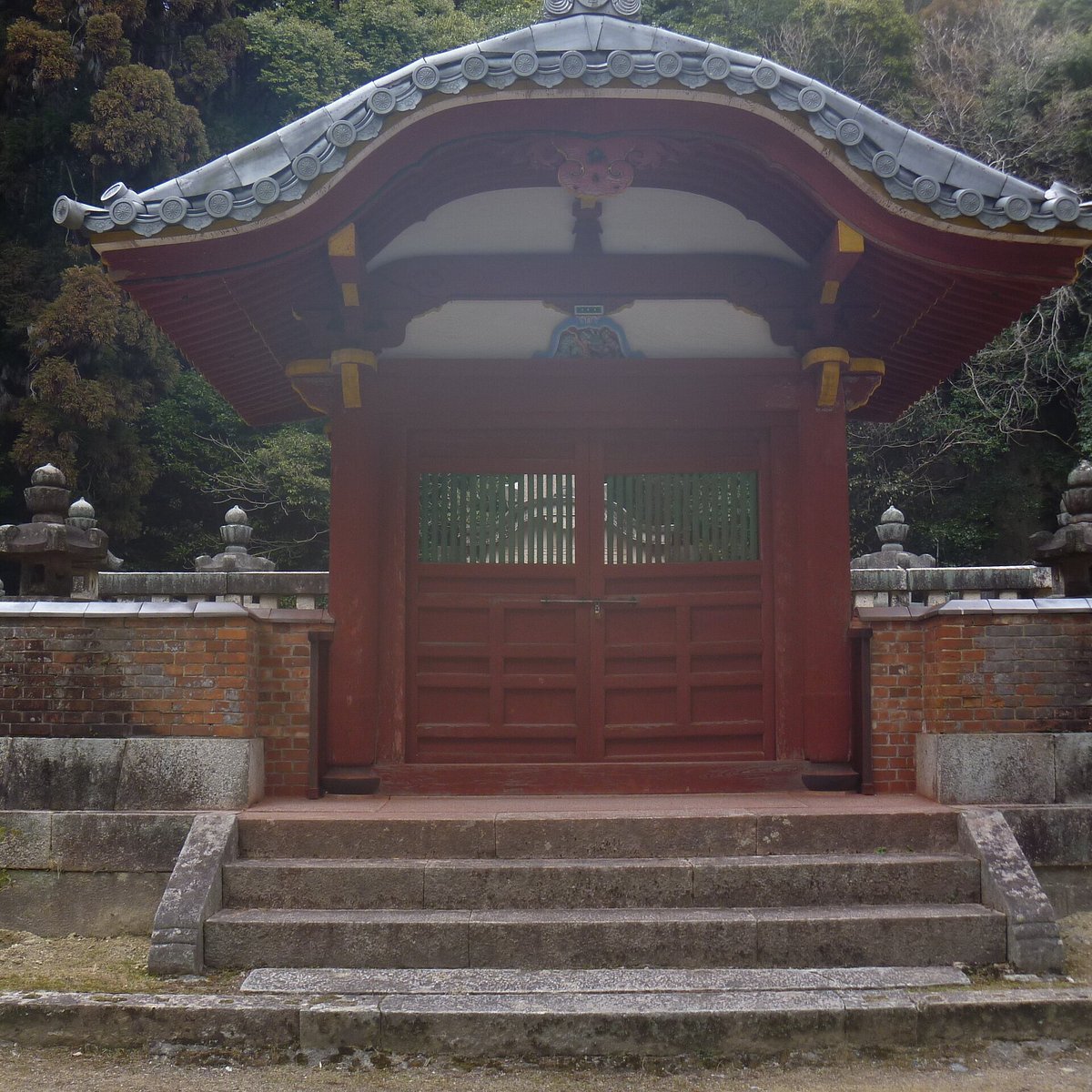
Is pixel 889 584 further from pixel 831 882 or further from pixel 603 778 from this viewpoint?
pixel 831 882

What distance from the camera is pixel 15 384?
70.7 feet

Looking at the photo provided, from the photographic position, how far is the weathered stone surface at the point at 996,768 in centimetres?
589

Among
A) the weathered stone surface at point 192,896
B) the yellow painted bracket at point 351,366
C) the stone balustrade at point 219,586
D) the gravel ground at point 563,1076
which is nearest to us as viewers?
the gravel ground at point 563,1076

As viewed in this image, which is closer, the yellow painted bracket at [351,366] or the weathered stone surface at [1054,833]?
the weathered stone surface at [1054,833]

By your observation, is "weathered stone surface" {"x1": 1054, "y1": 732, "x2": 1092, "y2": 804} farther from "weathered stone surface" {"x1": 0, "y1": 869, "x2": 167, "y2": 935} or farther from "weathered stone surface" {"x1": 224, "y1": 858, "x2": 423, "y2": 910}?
"weathered stone surface" {"x1": 0, "y1": 869, "x2": 167, "y2": 935}

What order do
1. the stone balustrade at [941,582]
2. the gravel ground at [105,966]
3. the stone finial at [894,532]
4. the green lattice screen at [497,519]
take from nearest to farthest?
the gravel ground at [105,966]
the green lattice screen at [497,519]
the stone balustrade at [941,582]
the stone finial at [894,532]

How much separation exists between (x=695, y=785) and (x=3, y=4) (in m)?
24.0

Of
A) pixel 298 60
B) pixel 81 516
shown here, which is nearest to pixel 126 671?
pixel 81 516

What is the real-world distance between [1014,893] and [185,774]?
13.8ft

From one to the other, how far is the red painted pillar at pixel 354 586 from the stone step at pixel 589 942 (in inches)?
66.8

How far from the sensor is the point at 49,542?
9906 millimetres

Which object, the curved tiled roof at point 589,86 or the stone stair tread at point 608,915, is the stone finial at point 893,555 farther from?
the stone stair tread at point 608,915

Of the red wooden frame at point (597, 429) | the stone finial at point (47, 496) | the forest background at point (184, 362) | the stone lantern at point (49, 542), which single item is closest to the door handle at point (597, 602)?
the red wooden frame at point (597, 429)

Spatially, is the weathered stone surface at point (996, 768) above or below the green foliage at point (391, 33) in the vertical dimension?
below
